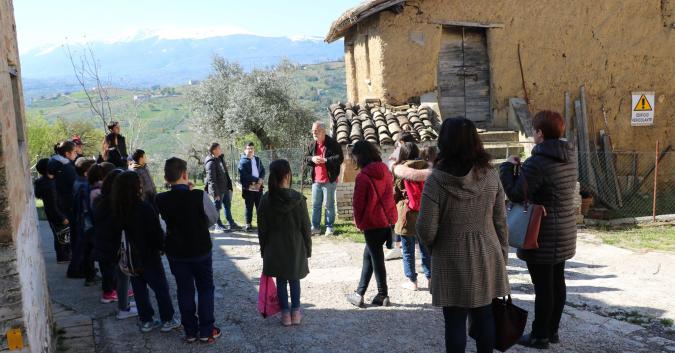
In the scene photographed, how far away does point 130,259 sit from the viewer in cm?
485

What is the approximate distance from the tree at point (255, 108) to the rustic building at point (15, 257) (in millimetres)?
20166

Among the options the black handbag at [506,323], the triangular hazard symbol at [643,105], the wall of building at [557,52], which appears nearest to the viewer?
the black handbag at [506,323]

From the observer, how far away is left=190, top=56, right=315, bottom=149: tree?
24438mm

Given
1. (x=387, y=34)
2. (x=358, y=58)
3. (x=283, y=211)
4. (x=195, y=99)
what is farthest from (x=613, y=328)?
(x=195, y=99)

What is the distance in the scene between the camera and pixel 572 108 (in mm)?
13133

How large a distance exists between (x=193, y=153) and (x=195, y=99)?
15.4ft

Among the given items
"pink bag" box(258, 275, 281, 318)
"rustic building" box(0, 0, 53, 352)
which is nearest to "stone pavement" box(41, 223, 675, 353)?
"pink bag" box(258, 275, 281, 318)

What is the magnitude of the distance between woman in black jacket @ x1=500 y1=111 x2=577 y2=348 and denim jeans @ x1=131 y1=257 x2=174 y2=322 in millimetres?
3050

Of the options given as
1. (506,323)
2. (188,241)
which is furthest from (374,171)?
(506,323)

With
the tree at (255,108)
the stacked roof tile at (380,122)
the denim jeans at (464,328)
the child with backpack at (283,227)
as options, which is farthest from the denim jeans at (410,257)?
the tree at (255,108)

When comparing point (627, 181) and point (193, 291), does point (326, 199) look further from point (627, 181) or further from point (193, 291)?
point (627, 181)

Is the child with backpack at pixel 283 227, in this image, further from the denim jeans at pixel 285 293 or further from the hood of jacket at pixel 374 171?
the hood of jacket at pixel 374 171

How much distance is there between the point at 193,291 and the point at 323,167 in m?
4.59

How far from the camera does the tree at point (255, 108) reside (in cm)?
2444
